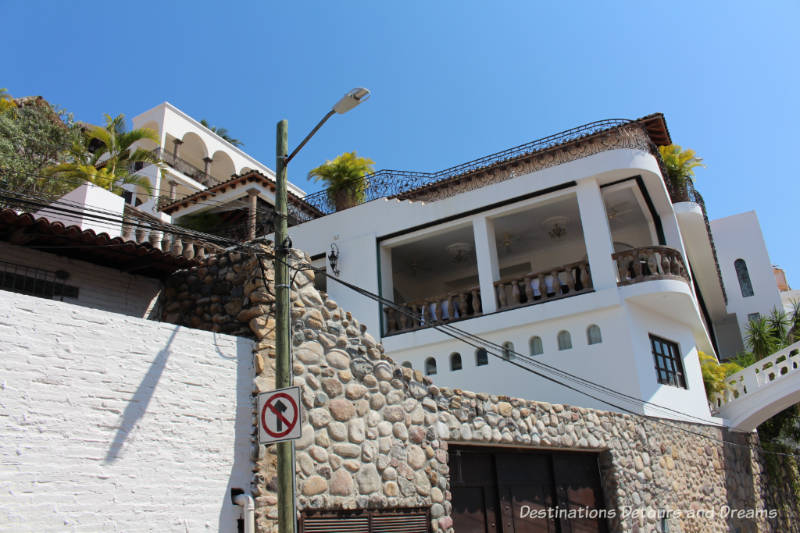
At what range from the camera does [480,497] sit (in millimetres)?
10047

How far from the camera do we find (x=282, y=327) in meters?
7.02

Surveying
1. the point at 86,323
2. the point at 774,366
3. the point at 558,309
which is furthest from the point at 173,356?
the point at 774,366

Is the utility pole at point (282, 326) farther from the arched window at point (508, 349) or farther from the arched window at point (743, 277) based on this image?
the arched window at point (743, 277)

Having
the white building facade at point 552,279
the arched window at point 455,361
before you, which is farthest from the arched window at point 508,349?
the arched window at point 455,361

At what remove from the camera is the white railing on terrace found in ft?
56.0

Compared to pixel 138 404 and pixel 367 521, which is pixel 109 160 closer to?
pixel 138 404

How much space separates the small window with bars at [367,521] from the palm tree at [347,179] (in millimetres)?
12447

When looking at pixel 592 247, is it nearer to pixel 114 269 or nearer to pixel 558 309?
pixel 558 309

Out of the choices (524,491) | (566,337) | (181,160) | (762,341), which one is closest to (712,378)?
(762,341)

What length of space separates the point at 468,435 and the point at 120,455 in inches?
208

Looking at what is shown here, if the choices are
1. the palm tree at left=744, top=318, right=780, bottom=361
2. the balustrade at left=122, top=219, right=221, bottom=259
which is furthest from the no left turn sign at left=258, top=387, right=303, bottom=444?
the palm tree at left=744, top=318, right=780, bottom=361

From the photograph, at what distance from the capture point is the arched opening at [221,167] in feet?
128

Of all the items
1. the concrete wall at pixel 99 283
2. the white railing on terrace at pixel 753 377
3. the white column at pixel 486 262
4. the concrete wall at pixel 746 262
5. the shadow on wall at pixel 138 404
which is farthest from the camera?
the concrete wall at pixel 746 262

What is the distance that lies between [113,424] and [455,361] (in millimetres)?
10977
